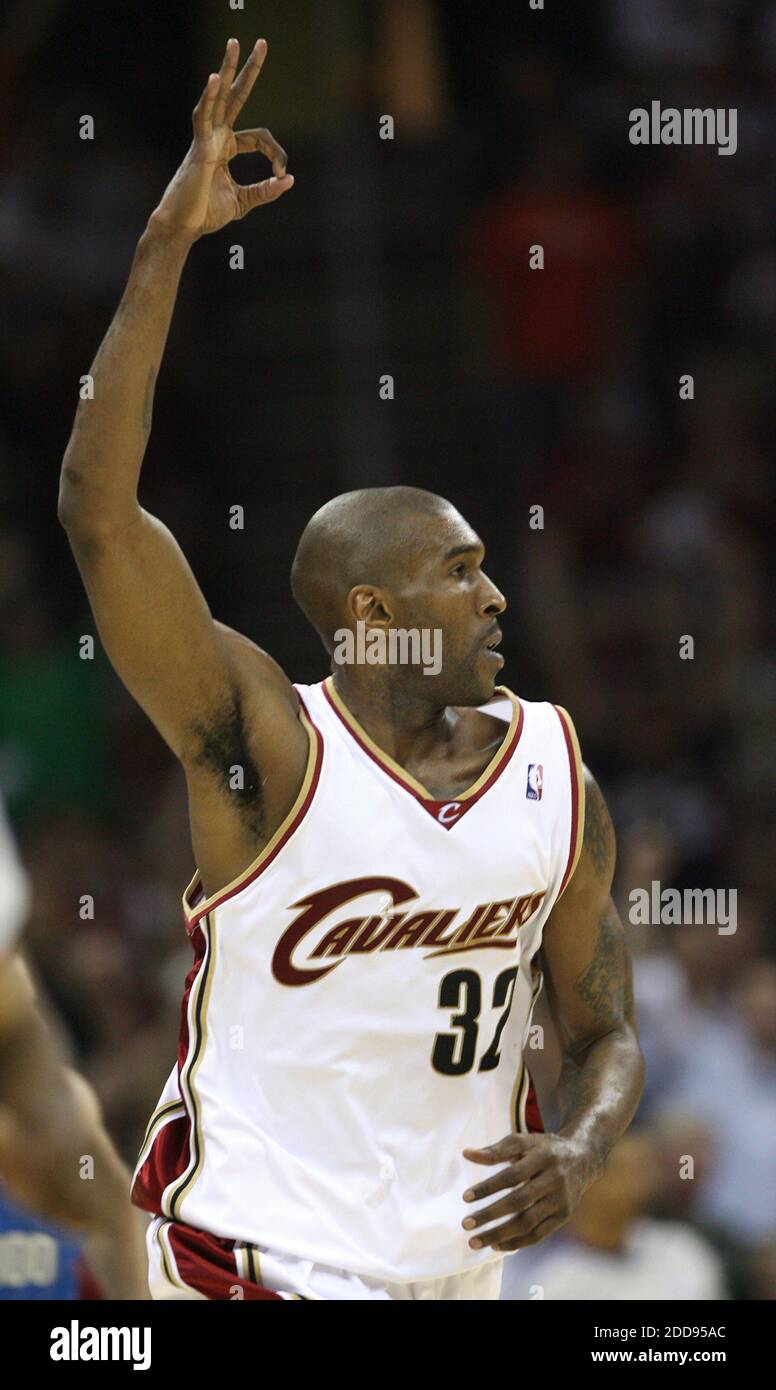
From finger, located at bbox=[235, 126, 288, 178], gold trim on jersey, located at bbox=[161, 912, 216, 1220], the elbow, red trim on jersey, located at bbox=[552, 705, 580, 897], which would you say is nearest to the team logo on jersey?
gold trim on jersey, located at bbox=[161, 912, 216, 1220]

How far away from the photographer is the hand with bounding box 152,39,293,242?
319cm

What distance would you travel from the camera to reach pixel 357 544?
357cm

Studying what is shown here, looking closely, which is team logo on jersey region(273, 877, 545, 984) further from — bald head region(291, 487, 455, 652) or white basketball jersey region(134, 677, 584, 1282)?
bald head region(291, 487, 455, 652)

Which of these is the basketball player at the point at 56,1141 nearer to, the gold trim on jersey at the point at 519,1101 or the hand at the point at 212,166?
the gold trim on jersey at the point at 519,1101

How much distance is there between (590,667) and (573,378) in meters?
1.21

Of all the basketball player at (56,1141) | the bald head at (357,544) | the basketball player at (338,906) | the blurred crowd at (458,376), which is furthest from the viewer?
the blurred crowd at (458,376)

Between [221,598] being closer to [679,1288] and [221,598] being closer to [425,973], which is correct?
[679,1288]

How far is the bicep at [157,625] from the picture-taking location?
125 inches

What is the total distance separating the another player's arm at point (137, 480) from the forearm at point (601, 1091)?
3.05 ft

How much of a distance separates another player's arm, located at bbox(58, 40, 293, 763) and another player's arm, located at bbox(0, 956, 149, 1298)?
1.21 m

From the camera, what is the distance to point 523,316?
807 centimetres

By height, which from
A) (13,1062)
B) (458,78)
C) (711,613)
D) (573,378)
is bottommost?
(13,1062)

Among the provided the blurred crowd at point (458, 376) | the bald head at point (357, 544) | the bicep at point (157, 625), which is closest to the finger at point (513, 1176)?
the bicep at point (157, 625)
